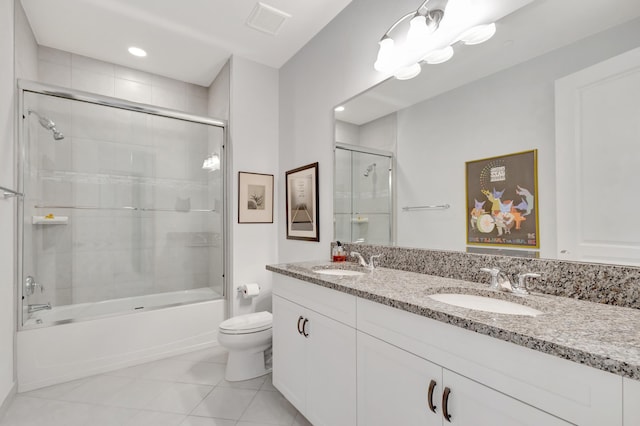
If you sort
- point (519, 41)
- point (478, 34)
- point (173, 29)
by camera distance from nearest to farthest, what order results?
point (519, 41), point (478, 34), point (173, 29)

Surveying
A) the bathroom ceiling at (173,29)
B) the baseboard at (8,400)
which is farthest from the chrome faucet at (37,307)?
the bathroom ceiling at (173,29)

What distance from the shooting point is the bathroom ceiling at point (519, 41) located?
1.03 m

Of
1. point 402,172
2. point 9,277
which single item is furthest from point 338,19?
point 9,277

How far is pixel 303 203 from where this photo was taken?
254 centimetres

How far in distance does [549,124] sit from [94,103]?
295 centimetres

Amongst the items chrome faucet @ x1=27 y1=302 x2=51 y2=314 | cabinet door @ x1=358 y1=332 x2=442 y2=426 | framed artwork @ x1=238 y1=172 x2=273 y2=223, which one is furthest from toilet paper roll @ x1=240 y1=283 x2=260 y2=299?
cabinet door @ x1=358 y1=332 x2=442 y2=426

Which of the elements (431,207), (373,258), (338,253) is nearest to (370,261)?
(373,258)

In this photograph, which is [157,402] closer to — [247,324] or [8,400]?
[247,324]

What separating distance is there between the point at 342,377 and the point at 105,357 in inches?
77.7

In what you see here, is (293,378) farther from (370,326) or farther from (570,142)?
(570,142)

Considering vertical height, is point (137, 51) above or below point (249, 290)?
above

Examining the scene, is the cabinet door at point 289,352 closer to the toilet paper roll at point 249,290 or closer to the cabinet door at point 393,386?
the cabinet door at point 393,386

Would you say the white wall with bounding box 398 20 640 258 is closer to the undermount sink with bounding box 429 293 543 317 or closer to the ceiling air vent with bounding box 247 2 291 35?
the undermount sink with bounding box 429 293 543 317

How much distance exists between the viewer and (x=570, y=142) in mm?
1076
